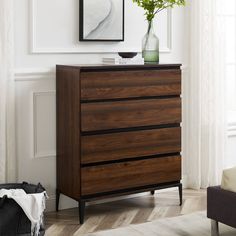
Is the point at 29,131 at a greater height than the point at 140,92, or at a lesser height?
lesser

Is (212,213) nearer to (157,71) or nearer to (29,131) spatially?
(157,71)

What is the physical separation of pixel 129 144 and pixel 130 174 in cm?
23

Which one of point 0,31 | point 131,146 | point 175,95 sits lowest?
point 131,146

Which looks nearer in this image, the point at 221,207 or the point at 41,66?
the point at 221,207

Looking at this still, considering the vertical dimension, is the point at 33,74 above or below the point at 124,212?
above

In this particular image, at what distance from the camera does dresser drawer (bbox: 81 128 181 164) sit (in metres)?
4.42

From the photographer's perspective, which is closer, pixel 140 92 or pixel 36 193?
pixel 36 193

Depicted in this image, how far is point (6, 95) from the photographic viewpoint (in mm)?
4422

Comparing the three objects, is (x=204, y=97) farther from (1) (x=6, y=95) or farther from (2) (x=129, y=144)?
(1) (x=6, y=95)

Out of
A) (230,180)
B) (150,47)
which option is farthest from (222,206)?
(150,47)

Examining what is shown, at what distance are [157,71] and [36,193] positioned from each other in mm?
1350

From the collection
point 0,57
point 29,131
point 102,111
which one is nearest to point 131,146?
point 102,111

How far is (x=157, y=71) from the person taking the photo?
15.3ft

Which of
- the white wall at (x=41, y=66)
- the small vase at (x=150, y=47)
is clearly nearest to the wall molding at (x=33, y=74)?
the white wall at (x=41, y=66)
